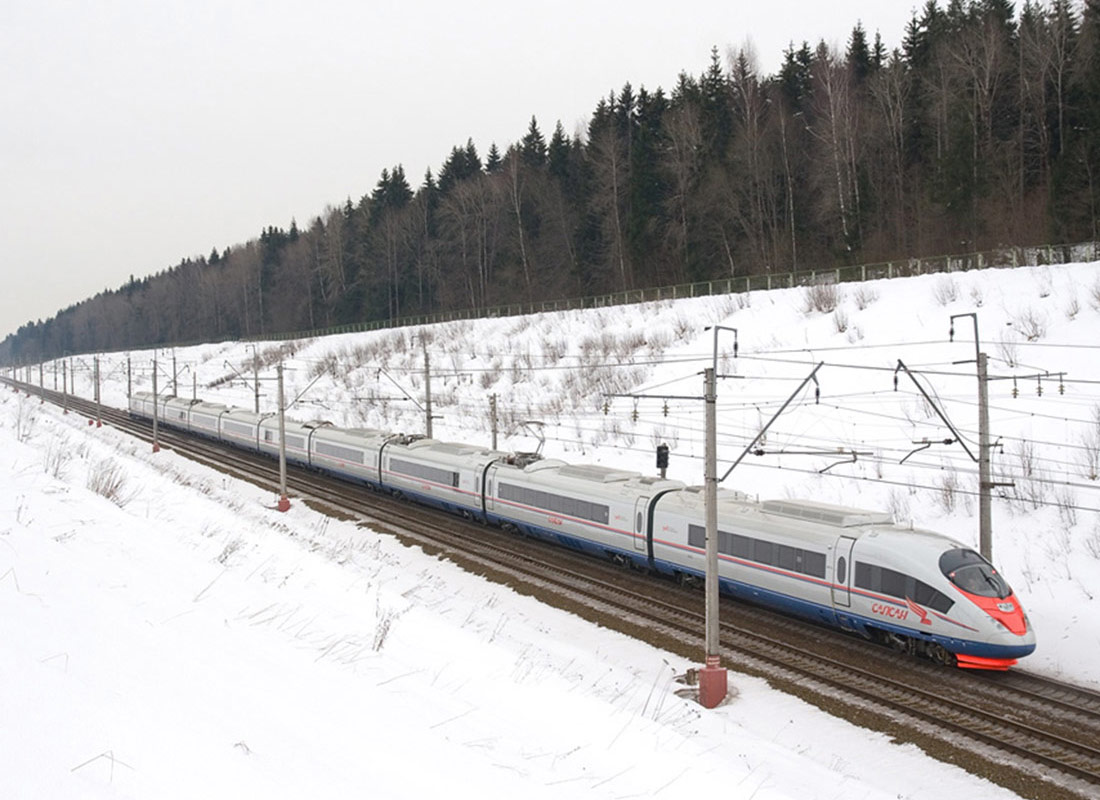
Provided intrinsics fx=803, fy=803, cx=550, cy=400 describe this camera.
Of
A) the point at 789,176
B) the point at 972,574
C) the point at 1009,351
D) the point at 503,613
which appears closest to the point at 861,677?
the point at 972,574

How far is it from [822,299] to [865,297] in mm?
2163

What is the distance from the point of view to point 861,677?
1573cm

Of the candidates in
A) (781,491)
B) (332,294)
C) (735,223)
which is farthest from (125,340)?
(781,491)

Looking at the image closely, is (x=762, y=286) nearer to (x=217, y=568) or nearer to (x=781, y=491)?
(x=781, y=491)

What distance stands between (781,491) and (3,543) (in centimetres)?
2452

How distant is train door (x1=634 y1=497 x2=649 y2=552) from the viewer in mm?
22281

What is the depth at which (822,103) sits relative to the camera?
59156mm

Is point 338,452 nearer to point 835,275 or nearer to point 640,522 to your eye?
point 640,522

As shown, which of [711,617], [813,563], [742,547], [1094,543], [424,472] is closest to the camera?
[711,617]

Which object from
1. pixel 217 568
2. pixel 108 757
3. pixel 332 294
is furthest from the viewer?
pixel 332 294

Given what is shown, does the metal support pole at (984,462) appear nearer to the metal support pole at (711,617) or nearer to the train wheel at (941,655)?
the train wheel at (941,655)

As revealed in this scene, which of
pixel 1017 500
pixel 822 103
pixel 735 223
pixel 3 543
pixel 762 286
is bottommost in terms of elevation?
pixel 1017 500

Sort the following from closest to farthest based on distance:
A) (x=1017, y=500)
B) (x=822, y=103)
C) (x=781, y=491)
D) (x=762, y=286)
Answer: (x=1017, y=500)
(x=781, y=491)
(x=762, y=286)
(x=822, y=103)

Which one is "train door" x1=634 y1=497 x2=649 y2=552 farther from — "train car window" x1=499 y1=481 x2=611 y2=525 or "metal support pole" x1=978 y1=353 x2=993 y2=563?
"metal support pole" x1=978 y1=353 x2=993 y2=563
